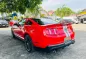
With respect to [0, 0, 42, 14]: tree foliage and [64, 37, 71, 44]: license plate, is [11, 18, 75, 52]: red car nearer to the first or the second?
[64, 37, 71, 44]: license plate

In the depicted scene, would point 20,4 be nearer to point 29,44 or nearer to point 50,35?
point 29,44

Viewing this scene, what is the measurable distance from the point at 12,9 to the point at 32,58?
643 cm

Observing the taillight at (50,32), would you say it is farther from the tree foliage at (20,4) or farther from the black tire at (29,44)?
the tree foliage at (20,4)

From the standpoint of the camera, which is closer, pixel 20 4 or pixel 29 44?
pixel 29 44

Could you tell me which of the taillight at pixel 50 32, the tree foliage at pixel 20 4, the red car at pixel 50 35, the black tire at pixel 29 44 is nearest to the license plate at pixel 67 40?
the red car at pixel 50 35

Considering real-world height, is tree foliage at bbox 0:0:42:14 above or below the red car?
above

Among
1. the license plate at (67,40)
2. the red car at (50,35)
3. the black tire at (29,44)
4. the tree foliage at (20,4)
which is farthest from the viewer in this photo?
the tree foliage at (20,4)

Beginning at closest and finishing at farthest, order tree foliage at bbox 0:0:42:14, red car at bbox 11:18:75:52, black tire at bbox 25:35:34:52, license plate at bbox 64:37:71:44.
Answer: red car at bbox 11:18:75:52
license plate at bbox 64:37:71:44
black tire at bbox 25:35:34:52
tree foliage at bbox 0:0:42:14

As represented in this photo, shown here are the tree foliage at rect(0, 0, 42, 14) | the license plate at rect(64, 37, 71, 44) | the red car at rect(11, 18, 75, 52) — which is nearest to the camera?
the red car at rect(11, 18, 75, 52)

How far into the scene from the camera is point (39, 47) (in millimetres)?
5676

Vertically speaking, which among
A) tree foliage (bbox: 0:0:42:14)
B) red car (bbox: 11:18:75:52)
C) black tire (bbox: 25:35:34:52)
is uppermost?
tree foliage (bbox: 0:0:42:14)

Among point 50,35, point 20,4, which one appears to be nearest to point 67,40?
point 50,35

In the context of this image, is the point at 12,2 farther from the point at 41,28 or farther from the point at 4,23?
the point at 4,23

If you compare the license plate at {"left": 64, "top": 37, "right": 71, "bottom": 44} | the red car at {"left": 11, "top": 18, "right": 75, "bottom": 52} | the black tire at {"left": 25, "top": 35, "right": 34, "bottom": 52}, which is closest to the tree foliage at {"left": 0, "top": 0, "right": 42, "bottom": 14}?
the black tire at {"left": 25, "top": 35, "right": 34, "bottom": 52}
